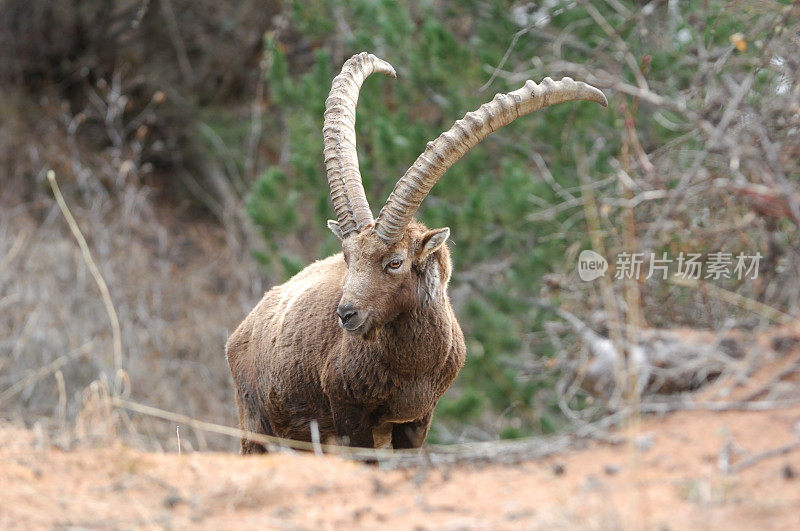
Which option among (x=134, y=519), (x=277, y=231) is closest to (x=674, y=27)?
(x=277, y=231)

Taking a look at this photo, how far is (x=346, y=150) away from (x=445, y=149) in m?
0.91

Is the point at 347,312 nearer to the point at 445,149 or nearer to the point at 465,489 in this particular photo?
the point at 445,149

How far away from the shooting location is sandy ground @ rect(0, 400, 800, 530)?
9.25 ft

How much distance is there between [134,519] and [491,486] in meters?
1.35

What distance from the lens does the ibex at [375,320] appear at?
5.43 meters

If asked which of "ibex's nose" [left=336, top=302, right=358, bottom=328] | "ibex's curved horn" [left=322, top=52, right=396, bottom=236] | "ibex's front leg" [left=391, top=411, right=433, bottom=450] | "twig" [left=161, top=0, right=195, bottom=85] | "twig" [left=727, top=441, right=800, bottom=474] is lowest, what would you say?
"ibex's front leg" [left=391, top=411, right=433, bottom=450]

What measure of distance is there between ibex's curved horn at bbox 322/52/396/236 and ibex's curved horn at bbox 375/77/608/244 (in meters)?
0.27

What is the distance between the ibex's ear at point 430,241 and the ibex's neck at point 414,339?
33 centimetres

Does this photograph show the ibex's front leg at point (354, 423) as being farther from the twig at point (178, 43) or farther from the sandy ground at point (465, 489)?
the twig at point (178, 43)

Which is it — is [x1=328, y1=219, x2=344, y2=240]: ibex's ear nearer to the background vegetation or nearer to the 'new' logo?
the background vegetation

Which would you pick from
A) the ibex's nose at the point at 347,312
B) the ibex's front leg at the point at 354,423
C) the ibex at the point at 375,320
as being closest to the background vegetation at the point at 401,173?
the ibex at the point at 375,320

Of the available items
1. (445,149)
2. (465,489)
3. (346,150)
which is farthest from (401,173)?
(465,489)

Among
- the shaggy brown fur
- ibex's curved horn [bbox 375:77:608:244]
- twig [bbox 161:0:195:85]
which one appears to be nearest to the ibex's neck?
the shaggy brown fur

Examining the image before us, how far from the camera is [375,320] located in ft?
17.4
